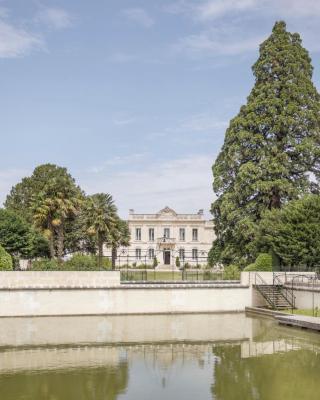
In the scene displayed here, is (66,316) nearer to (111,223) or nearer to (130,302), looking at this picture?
(130,302)

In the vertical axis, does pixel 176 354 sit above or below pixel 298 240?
below

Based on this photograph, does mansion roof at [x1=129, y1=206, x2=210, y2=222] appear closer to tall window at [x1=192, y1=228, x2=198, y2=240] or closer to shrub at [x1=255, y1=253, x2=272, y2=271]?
tall window at [x1=192, y1=228, x2=198, y2=240]

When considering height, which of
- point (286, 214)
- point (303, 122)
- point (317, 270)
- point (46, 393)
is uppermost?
point (303, 122)

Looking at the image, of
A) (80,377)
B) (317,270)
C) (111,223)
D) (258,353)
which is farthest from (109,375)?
(111,223)

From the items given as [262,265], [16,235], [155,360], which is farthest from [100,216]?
[155,360]

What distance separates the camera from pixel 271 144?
45.2 meters

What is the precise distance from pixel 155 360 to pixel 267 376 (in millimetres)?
4682

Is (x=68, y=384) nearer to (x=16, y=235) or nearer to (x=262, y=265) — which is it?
(x=262, y=265)

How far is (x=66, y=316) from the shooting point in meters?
33.8

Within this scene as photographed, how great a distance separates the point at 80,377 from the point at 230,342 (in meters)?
9.32

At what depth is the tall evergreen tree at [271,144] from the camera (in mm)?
44562

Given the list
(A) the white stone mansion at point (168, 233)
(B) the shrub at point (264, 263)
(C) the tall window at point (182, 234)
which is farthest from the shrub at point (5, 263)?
(C) the tall window at point (182, 234)

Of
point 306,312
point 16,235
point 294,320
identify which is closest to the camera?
point 294,320

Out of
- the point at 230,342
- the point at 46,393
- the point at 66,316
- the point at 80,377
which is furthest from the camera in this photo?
the point at 66,316
